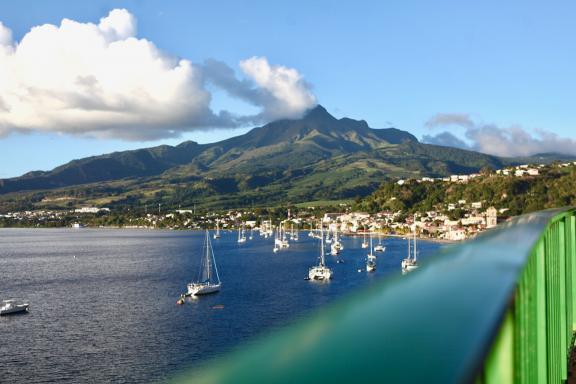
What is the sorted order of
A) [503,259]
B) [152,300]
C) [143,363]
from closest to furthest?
[503,259] < [143,363] < [152,300]

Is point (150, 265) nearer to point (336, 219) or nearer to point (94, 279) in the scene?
point (94, 279)

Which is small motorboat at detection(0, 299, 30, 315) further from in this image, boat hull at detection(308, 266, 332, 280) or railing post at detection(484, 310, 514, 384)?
railing post at detection(484, 310, 514, 384)

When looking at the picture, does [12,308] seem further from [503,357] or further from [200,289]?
[503,357]

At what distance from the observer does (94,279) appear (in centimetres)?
4800

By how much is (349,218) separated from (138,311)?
278 feet

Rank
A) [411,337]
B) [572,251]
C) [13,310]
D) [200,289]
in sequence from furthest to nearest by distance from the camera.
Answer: [200,289], [13,310], [572,251], [411,337]

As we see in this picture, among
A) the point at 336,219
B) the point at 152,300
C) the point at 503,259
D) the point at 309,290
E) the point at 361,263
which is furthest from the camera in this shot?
the point at 336,219

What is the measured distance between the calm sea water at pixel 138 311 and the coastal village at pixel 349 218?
58.0ft

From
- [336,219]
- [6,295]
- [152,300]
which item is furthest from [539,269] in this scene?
[336,219]

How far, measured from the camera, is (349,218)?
11444cm

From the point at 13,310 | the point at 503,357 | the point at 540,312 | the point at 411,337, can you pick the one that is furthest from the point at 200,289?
the point at 411,337

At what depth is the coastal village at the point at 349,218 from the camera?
8262cm

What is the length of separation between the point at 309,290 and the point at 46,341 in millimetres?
17951

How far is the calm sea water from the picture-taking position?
21875 mm
